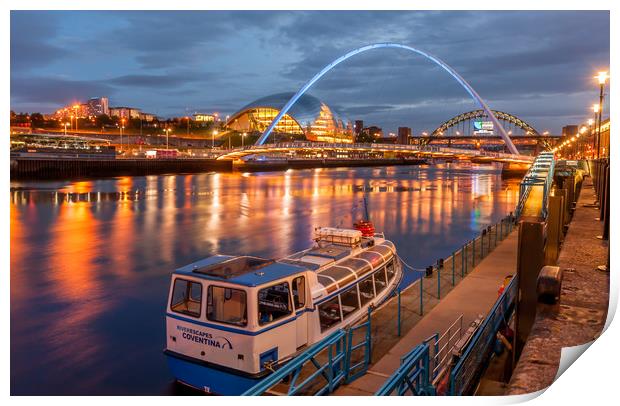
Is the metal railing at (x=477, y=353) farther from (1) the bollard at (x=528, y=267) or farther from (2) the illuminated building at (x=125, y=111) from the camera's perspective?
(2) the illuminated building at (x=125, y=111)

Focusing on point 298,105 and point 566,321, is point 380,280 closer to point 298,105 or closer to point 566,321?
point 566,321

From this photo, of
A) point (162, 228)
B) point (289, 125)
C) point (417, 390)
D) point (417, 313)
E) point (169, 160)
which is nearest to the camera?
point (417, 390)

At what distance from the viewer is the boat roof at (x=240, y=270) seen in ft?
23.0

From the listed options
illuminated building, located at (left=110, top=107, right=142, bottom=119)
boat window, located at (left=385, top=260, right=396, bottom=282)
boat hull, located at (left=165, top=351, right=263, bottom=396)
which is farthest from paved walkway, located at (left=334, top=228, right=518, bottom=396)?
illuminated building, located at (left=110, top=107, right=142, bottom=119)

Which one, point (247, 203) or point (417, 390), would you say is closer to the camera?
point (417, 390)

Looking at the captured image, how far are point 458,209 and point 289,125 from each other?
85.5m

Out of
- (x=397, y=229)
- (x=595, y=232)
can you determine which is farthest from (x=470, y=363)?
(x=397, y=229)

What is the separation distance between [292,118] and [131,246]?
98.4 meters

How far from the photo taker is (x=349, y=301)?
29.6 feet

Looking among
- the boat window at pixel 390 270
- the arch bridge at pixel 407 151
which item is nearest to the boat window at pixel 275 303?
the boat window at pixel 390 270

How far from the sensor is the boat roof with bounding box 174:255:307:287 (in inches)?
276

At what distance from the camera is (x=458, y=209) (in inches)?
1438

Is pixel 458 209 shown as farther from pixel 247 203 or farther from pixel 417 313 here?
pixel 417 313

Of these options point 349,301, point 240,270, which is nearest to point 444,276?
point 349,301
